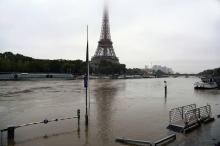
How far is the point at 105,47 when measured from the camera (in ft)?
543

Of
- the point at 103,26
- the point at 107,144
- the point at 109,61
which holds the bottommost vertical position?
the point at 107,144

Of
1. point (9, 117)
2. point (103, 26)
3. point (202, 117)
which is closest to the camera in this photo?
point (202, 117)

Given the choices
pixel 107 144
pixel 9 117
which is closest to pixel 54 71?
pixel 9 117

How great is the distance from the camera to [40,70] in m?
127

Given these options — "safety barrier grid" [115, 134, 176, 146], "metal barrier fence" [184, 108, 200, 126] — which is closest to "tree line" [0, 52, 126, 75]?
"metal barrier fence" [184, 108, 200, 126]

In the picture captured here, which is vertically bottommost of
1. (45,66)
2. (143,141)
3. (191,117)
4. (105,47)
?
(143,141)

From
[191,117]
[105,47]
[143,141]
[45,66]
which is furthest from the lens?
[105,47]

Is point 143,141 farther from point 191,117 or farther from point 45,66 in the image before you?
point 45,66

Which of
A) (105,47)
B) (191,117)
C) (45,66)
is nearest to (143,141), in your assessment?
(191,117)

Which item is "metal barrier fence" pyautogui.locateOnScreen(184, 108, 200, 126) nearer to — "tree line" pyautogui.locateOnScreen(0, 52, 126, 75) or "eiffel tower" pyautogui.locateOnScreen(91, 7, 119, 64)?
"tree line" pyautogui.locateOnScreen(0, 52, 126, 75)

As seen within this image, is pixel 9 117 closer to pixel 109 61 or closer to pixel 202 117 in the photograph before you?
pixel 202 117

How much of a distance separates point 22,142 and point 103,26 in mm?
150444

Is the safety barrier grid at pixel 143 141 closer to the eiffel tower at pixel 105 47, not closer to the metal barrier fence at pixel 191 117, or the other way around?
the metal barrier fence at pixel 191 117

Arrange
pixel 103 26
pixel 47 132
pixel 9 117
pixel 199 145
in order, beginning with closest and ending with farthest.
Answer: pixel 199 145 < pixel 47 132 < pixel 9 117 < pixel 103 26
